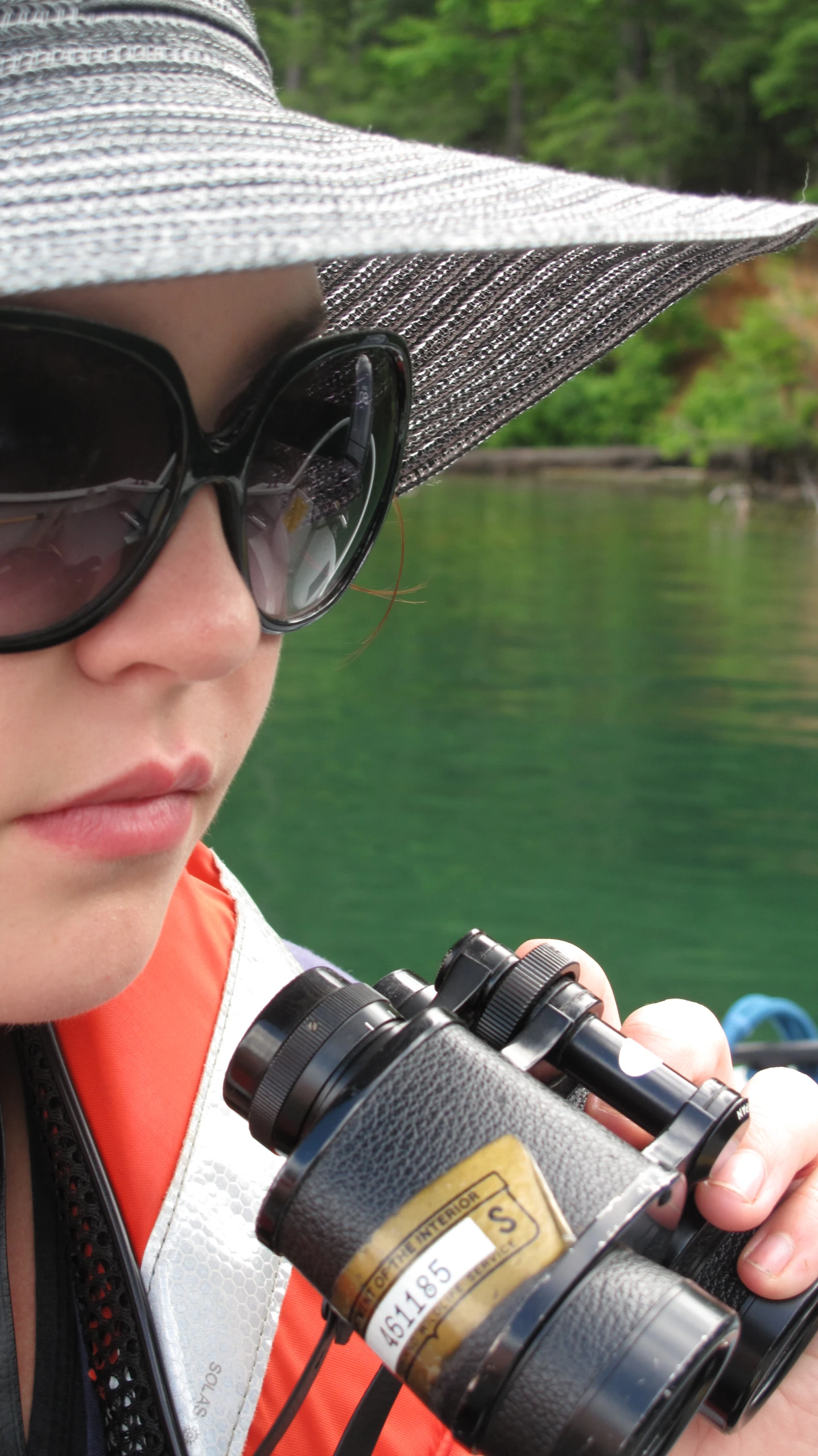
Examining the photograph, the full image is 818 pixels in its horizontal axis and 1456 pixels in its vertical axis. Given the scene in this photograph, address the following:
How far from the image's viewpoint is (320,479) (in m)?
0.94

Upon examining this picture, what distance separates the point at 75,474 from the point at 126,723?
15 cm

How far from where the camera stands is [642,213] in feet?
2.48

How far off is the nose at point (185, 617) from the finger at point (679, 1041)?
431 mm

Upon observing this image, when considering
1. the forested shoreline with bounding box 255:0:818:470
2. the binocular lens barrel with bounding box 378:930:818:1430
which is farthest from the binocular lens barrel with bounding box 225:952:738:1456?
the forested shoreline with bounding box 255:0:818:470

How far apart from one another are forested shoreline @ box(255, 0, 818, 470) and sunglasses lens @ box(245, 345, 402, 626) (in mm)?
17032

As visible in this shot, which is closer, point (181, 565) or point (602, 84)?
point (181, 565)

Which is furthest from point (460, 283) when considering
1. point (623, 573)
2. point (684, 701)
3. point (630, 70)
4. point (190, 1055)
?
point (630, 70)

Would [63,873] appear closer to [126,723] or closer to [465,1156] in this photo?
[126,723]

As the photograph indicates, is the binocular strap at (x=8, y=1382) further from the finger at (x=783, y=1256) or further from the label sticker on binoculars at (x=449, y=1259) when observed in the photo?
the finger at (x=783, y=1256)

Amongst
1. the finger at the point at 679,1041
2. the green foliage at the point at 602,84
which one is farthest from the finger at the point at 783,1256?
the green foliage at the point at 602,84

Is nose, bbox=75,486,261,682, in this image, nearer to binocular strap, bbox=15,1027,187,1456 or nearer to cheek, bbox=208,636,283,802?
cheek, bbox=208,636,283,802

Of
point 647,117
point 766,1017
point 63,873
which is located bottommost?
point 766,1017

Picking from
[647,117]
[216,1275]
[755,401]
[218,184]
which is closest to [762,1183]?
[216,1275]

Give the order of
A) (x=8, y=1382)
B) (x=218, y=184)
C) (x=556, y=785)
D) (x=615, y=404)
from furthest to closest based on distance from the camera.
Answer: (x=615, y=404) → (x=556, y=785) → (x=8, y=1382) → (x=218, y=184)
